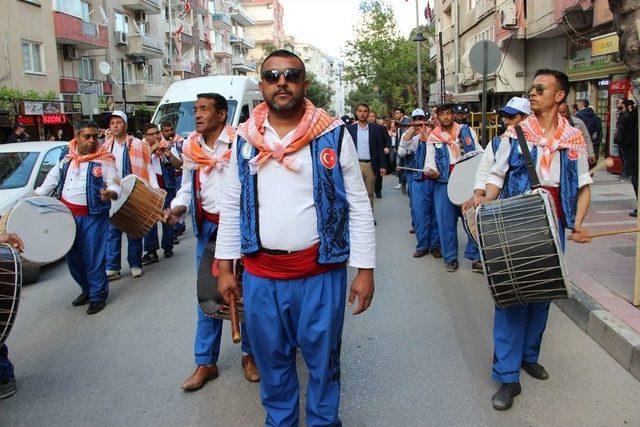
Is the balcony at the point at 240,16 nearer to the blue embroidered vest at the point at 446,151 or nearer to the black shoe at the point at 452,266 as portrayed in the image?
the blue embroidered vest at the point at 446,151

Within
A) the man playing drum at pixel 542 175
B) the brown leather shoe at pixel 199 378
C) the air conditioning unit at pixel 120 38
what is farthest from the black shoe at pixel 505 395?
the air conditioning unit at pixel 120 38

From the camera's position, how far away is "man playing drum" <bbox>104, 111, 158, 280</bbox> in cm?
762

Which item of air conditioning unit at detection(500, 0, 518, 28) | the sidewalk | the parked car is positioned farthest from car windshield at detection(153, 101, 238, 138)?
air conditioning unit at detection(500, 0, 518, 28)

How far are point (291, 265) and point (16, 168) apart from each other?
22.3 feet

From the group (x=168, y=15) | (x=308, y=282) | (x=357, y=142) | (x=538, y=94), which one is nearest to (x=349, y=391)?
(x=308, y=282)

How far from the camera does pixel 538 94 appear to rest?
3.95 meters

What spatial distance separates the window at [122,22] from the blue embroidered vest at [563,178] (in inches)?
1420

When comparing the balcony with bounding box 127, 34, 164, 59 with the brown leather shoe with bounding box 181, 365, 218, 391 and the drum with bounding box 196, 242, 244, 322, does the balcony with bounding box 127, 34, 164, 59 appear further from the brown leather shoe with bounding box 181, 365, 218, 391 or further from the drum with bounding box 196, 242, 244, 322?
the drum with bounding box 196, 242, 244, 322

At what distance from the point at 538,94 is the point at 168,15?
1753 inches

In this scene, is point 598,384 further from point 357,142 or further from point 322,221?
point 357,142

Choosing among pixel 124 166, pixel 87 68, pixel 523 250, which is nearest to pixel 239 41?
pixel 87 68

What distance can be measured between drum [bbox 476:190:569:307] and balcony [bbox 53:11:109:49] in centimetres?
2843

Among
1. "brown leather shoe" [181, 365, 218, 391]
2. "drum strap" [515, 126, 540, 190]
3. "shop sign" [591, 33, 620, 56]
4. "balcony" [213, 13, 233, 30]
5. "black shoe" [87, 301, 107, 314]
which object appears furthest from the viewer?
"balcony" [213, 13, 233, 30]

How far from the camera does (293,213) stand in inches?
118
